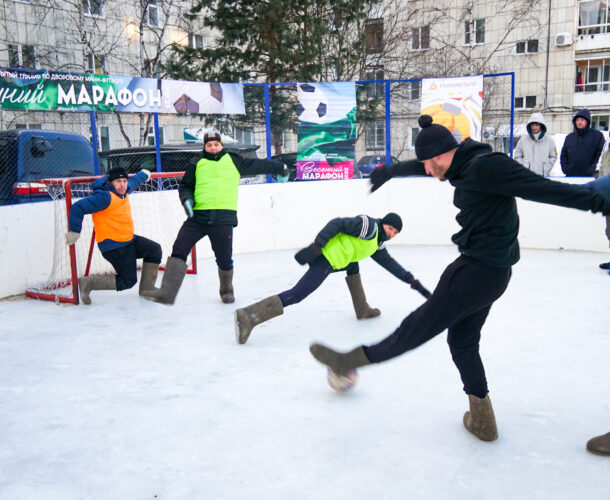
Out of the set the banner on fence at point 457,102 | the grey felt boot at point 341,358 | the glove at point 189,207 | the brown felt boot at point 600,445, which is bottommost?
the brown felt boot at point 600,445

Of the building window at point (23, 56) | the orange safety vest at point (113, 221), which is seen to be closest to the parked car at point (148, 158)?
the orange safety vest at point (113, 221)

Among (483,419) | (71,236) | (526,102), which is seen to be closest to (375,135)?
(71,236)

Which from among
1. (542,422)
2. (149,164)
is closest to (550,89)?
(149,164)

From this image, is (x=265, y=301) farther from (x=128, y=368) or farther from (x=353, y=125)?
(x=353, y=125)

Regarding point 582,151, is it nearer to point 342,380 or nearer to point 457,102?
point 457,102

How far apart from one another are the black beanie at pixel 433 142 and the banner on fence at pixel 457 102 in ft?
21.5

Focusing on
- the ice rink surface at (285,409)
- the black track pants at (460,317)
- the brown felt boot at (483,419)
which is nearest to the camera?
the ice rink surface at (285,409)

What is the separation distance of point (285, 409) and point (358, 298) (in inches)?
73.9

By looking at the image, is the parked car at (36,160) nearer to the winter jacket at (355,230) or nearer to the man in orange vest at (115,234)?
the man in orange vest at (115,234)

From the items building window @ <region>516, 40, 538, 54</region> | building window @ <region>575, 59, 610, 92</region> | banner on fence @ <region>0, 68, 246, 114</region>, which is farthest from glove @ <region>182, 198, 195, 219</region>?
building window @ <region>575, 59, 610, 92</region>

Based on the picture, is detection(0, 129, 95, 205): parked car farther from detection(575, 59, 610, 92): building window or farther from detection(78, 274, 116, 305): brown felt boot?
detection(575, 59, 610, 92): building window

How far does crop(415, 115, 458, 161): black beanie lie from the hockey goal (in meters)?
4.31

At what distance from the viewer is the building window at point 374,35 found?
16.3 m

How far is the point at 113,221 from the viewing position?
5570 millimetres
